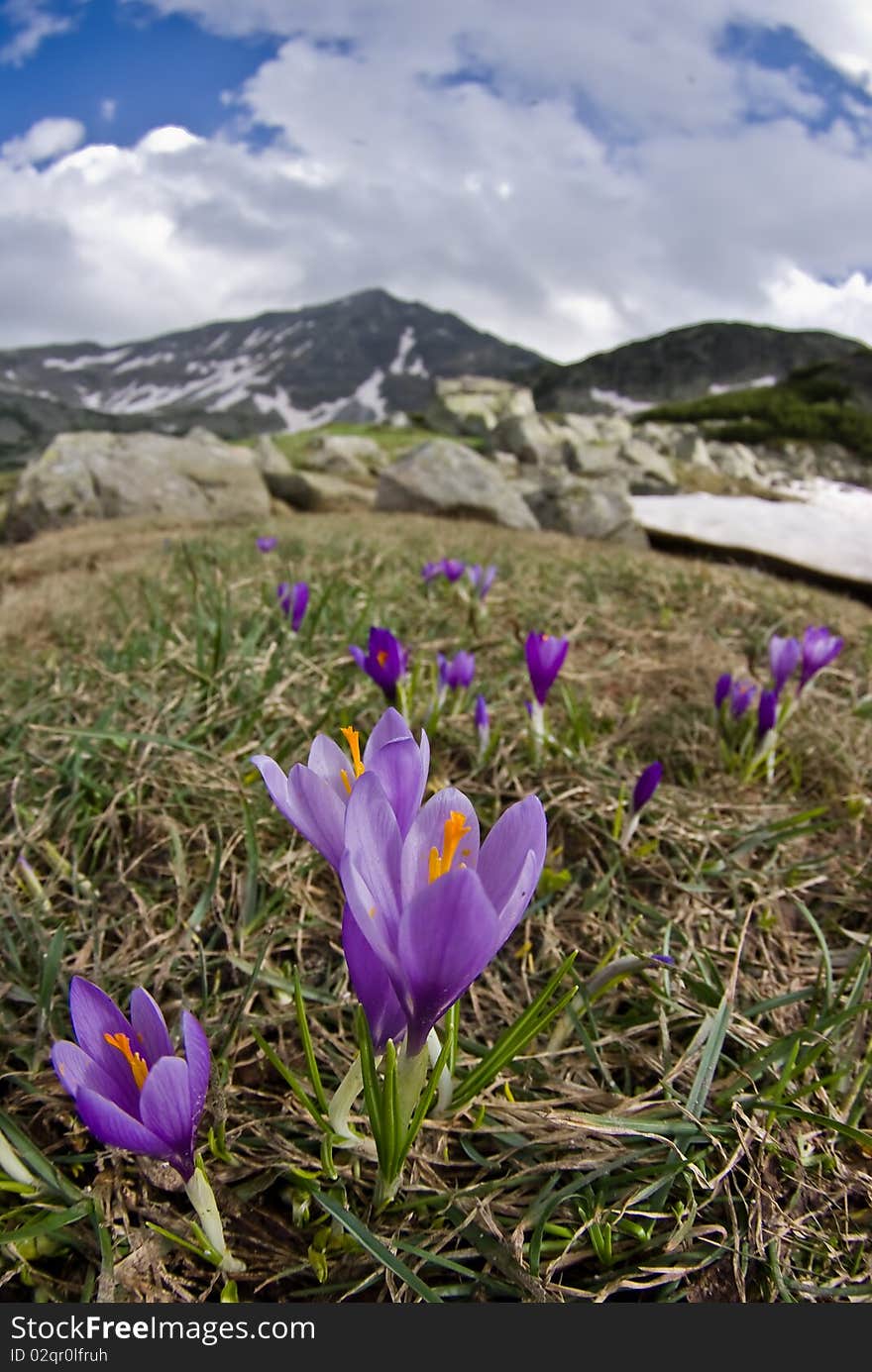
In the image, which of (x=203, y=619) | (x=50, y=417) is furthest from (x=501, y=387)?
(x=50, y=417)


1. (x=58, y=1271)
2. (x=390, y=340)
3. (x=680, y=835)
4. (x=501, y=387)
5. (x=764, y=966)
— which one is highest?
(x=390, y=340)

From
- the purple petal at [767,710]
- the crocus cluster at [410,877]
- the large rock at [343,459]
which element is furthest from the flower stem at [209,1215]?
the large rock at [343,459]

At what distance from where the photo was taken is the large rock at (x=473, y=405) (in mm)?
40312

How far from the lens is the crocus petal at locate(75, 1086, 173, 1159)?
2.13 ft

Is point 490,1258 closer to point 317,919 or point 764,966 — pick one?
point 317,919

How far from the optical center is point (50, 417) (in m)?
93.5

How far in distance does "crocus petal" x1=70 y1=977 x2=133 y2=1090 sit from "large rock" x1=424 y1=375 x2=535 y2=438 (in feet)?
128

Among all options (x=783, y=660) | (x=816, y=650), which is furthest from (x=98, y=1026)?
(x=816, y=650)

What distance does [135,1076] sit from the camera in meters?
0.75

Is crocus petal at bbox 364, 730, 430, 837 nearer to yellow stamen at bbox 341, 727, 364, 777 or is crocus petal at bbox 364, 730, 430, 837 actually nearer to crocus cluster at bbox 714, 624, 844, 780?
yellow stamen at bbox 341, 727, 364, 777

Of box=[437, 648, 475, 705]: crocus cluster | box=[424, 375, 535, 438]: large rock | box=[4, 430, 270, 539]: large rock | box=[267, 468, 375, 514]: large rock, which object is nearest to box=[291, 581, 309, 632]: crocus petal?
box=[437, 648, 475, 705]: crocus cluster

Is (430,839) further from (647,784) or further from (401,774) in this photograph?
(647,784)

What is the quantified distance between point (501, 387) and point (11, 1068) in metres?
51.1

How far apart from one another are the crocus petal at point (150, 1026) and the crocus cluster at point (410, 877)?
206 millimetres
